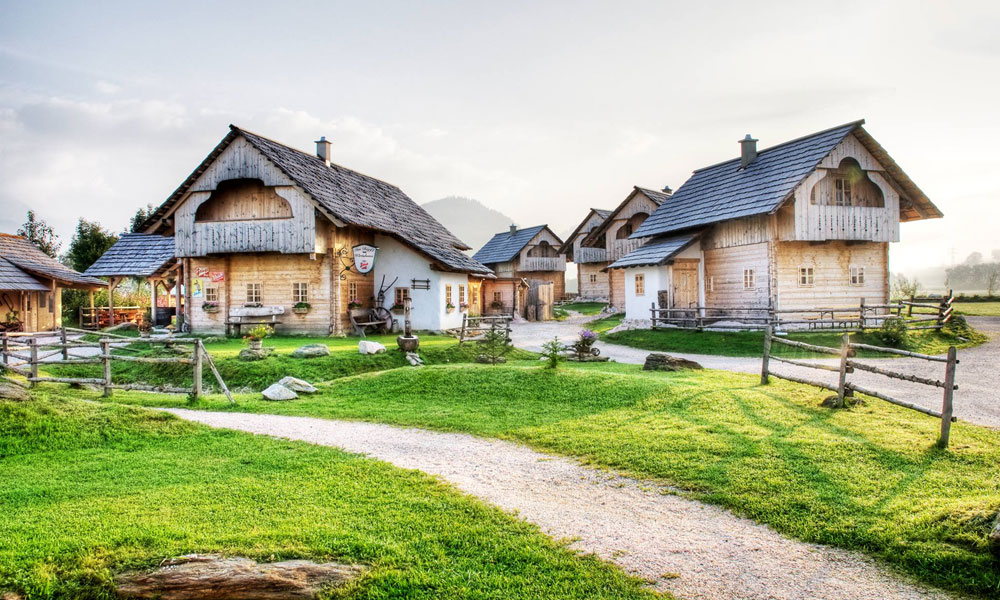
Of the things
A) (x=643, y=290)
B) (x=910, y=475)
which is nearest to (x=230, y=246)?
(x=643, y=290)

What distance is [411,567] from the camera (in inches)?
186

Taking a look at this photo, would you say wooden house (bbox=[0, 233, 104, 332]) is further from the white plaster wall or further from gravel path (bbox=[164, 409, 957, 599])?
the white plaster wall

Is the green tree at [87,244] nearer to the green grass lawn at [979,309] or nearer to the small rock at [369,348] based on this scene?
the small rock at [369,348]

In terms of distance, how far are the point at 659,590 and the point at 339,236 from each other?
21634 millimetres

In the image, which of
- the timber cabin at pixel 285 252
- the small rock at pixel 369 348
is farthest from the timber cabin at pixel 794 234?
the small rock at pixel 369 348

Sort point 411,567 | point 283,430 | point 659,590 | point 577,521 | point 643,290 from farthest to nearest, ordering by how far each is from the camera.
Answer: point 643,290
point 283,430
point 577,521
point 411,567
point 659,590

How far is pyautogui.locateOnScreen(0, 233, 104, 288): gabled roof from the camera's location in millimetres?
28569

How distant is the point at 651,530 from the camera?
18.1ft

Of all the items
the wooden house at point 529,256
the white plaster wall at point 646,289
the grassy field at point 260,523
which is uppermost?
the wooden house at point 529,256

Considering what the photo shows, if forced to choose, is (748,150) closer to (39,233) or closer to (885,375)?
(885,375)

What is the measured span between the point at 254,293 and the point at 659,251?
58.6ft

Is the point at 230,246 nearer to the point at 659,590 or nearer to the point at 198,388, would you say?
the point at 198,388

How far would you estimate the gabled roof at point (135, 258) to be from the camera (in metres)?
31.4

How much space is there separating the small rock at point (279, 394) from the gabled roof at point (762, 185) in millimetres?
18328
